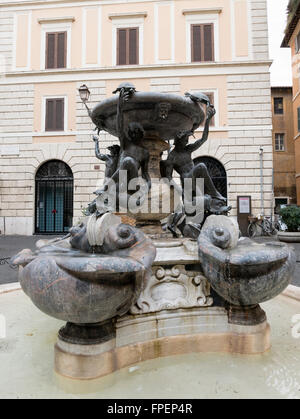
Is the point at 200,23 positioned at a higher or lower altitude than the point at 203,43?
higher

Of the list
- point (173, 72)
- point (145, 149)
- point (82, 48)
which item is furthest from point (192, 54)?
point (145, 149)

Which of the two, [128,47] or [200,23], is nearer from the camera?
[200,23]

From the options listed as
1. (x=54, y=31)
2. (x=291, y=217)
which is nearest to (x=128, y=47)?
(x=54, y=31)

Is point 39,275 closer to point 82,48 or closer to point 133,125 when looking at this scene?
point 133,125

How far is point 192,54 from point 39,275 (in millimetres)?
14745

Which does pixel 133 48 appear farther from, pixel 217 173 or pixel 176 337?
pixel 176 337

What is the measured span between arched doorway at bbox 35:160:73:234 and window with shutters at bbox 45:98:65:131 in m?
1.70

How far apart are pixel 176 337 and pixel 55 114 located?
14.2 meters

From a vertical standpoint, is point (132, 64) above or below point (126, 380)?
above

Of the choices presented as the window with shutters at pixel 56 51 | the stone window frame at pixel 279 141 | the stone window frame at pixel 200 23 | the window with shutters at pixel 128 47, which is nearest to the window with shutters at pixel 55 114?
the window with shutters at pixel 56 51

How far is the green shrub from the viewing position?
1103cm

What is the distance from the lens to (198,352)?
2121mm

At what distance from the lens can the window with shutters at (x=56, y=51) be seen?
1441 centimetres

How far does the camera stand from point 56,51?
567 inches
